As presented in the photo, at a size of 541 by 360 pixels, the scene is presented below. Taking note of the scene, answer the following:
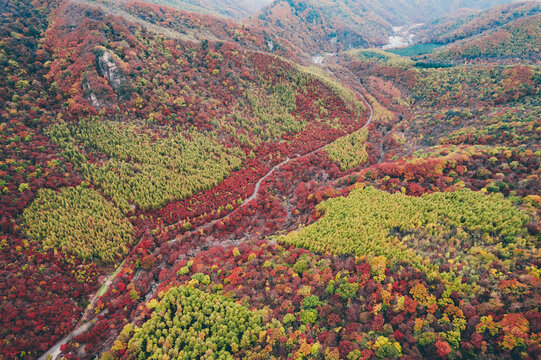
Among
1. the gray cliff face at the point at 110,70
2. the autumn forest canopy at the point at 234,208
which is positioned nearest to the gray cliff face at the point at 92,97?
the autumn forest canopy at the point at 234,208

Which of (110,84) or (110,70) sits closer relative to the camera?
(110,70)

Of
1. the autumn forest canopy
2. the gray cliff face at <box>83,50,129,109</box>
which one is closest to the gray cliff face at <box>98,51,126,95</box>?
the gray cliff face at <box>83,50,129,109</box>

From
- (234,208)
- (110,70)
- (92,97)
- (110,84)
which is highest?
(110,70)

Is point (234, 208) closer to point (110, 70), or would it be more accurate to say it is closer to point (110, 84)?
point (110, 84)

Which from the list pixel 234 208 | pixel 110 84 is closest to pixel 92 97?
pixel 110 84

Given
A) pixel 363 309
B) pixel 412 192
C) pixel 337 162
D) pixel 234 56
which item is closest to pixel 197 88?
pixel 234 56

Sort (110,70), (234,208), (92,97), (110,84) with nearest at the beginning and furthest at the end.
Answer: (234,208), (92,97), (110,70), (110,84)

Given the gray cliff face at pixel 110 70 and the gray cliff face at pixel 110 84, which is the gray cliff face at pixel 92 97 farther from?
the gray cliff face at pixel 110 70

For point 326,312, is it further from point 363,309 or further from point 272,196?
point 272,196
